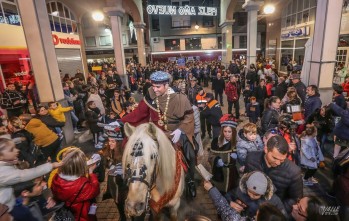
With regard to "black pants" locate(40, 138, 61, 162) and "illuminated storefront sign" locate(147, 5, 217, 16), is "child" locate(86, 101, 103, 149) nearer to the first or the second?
"black pants" locate(40, 138, 61, 162)

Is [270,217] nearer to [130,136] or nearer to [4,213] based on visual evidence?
[130,136]

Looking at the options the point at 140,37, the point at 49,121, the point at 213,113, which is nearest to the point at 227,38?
the point at 140,37

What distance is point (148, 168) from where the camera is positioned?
2.18m

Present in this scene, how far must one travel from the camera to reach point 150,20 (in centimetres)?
3359

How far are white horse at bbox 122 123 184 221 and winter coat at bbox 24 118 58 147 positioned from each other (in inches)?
137

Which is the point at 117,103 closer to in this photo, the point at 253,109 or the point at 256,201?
the point at 253,109

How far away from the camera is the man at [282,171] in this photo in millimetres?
2481

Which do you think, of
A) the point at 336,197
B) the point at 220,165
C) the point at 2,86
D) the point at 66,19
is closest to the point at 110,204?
the point at 220,165

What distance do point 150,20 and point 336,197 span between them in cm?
3505

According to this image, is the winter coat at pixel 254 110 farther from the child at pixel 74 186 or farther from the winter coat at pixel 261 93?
the child at pixel 74 186

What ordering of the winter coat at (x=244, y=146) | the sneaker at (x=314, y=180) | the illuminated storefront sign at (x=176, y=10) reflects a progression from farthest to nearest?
the illuminated storefront sign at (x=176, y=10) → the sneaker at (x=314, y=180) → the winter coat at (x=244, y=146)

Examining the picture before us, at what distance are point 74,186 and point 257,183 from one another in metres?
2.22

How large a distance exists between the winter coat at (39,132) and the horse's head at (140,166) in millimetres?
Result: 3702

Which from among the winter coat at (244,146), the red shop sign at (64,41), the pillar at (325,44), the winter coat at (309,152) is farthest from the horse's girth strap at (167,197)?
Answer: the red shop sign at (64,41)
